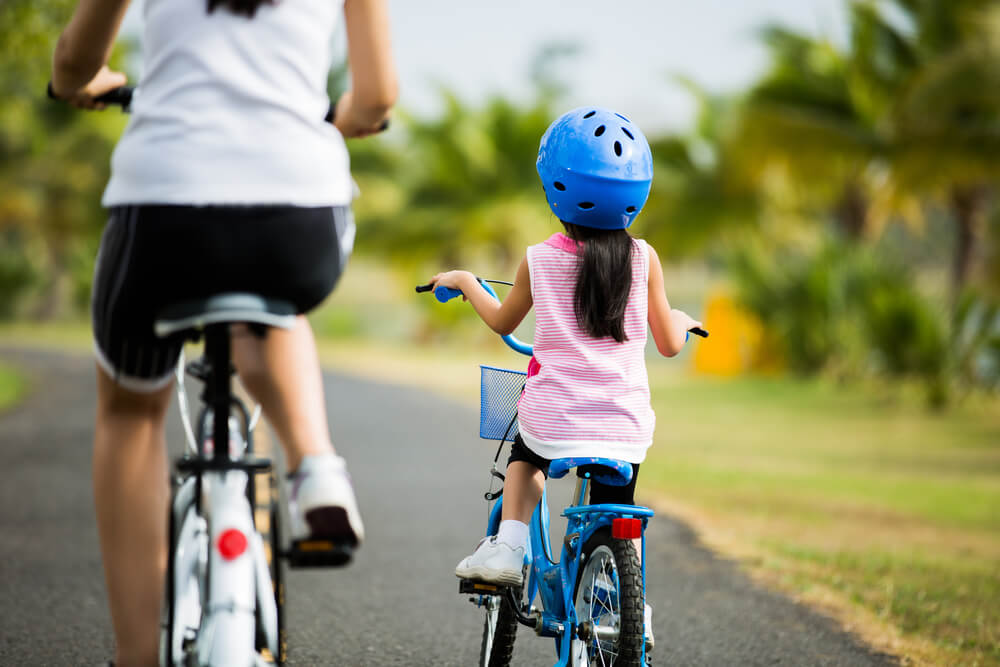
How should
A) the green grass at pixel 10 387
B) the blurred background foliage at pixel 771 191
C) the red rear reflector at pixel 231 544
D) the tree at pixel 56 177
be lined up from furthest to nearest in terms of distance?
the tree at pixel 56 177 < the blurred background foliage at pixel 771 191 < the green grass at pixel 10 387 < the red rear reflector at pixel 231 544

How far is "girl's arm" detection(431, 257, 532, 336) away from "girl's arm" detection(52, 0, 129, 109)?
1025 mm

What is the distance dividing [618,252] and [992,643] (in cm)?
255

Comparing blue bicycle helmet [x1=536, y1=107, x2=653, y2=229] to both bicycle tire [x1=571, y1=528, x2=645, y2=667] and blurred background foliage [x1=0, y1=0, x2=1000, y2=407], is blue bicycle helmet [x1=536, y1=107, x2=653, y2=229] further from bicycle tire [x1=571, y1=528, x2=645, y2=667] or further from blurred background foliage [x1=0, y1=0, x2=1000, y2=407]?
blurred background foliage [x1=0, y1=0, x2=1000, y2=407]

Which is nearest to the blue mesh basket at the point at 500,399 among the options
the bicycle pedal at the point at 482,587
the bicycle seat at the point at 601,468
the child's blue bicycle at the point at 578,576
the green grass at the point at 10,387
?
the child's blue bicycle at the point at 578,576

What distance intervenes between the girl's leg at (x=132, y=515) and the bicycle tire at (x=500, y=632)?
3.97 feet

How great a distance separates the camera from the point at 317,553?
2.34m

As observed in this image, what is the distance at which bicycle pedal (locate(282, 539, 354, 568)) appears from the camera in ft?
7.63

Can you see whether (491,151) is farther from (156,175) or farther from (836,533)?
(156,175)

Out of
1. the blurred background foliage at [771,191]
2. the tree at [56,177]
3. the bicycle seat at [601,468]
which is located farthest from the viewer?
the tree at [56,177]

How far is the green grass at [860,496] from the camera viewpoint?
520 centimetres

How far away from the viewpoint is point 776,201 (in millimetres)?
31719

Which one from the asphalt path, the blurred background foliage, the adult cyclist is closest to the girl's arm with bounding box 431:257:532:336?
the adult cyclist

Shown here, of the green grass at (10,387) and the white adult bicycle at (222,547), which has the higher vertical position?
the white adult bicycle at (222,547)

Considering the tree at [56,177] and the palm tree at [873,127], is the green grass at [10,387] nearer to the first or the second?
the palm tree at [873,127]
